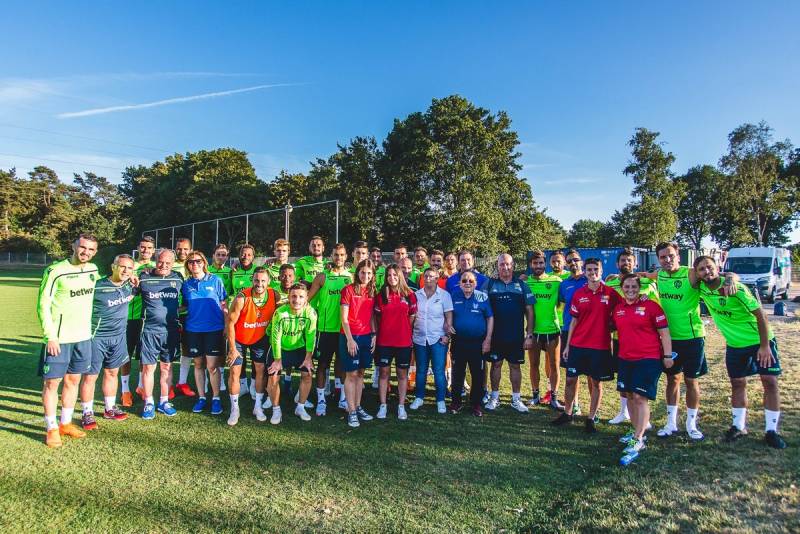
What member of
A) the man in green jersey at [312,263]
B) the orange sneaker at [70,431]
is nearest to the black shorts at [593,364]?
the man in green jersey at [312,263]

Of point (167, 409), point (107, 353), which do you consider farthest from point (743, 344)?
point (107, 353)

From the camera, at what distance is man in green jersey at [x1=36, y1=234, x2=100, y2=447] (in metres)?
4.34

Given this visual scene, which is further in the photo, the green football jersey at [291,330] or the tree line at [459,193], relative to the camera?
the tree line at [459,193]

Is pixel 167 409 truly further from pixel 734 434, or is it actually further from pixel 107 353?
pixel 734 434

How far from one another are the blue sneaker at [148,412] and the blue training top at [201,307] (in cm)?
92

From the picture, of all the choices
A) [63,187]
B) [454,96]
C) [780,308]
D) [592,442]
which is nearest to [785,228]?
[454,96]

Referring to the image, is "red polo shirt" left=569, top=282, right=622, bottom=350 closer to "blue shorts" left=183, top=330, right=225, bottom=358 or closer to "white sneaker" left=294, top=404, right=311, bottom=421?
"white sneaker" left=294, top=404, right=311, bottom=421

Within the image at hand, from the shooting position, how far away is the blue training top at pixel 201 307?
528cm

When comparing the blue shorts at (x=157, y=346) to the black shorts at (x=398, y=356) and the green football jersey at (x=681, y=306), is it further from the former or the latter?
the green football jersey at (x=681, y=306)

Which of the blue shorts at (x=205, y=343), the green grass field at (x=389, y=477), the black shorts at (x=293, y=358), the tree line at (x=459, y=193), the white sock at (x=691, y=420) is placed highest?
the tree line at (x=459, y=193)

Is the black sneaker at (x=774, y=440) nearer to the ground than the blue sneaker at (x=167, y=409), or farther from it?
farther from it

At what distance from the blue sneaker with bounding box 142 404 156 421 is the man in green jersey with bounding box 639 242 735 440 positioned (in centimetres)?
540

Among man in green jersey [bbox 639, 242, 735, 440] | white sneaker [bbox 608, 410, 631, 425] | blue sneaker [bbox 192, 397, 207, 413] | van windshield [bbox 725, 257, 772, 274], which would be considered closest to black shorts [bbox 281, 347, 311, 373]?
Answer: blue sneaker [bbox 192, 397, 207, 413]

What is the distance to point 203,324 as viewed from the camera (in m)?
5.28
